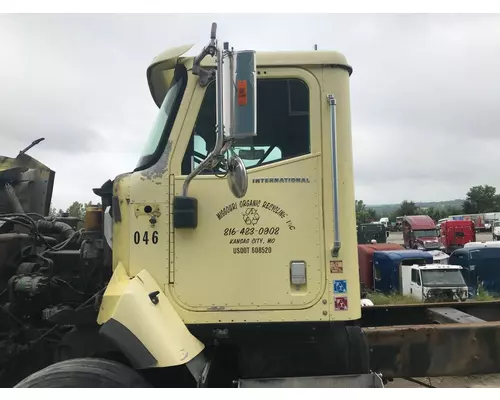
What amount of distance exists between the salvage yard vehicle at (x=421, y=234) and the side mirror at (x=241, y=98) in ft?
80.0

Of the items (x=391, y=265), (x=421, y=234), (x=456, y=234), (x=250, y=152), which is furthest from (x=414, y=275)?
(x=456, y=234)

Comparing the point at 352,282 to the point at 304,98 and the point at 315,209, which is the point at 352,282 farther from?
the point at 304,98

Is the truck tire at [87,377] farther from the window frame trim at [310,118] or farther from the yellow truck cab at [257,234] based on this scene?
the window frame trim at [310,118]

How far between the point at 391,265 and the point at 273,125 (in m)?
10.3

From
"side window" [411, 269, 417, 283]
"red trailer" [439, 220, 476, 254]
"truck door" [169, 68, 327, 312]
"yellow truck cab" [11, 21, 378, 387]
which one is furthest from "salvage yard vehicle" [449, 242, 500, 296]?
"red trailer" [439, 220, 476, 254]

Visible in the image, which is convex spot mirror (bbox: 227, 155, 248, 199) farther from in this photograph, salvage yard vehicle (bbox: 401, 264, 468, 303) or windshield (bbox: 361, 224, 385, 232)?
windshield (bbox: 361, 224, 385, 232)

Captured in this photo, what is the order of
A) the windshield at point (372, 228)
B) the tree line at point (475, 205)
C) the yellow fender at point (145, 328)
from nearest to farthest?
the yellow fender at point (145, 328)
the windshield at point (372, 228)
the tree line at point (475, 205)

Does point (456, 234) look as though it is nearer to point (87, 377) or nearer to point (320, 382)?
point (320, 382)

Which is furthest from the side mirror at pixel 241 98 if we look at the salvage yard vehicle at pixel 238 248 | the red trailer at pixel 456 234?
the red trailer at pixel 456 234

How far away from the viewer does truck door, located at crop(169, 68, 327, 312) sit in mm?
2803

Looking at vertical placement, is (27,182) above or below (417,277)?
above

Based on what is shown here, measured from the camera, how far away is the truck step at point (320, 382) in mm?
2803

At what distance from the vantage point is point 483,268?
12.2 meters

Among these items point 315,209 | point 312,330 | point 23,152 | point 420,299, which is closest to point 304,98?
point 315,209
